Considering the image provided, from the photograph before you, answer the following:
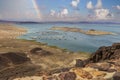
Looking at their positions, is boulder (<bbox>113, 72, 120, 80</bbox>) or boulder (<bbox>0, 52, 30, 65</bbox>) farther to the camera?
boulder (<bbox>0, 52, 30, 65</bbox>)

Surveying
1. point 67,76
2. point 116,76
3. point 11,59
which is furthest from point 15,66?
point 116,76

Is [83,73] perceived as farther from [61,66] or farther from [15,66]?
[15,66]

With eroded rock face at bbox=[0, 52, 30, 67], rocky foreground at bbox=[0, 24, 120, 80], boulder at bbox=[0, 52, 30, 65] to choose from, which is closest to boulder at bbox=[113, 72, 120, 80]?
rocky foreground at bbox=[0, 24, 120, 80]

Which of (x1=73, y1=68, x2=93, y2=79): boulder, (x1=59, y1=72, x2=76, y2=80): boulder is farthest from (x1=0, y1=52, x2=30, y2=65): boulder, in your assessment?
(x1=73, y1=68, x2=93, y2=79): boulder

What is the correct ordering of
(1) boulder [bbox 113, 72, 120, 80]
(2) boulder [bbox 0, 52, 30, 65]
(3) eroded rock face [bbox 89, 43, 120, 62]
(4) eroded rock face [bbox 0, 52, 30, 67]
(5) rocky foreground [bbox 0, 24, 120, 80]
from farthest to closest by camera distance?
1. (2) boulder [bbox 0, 52, 30, 65]
2. (4) eroded rock face [bbox 0, 52, 30, 67]
3. (3) eroded rock face [bbox 89, 43, 120, 62]
4. (5) rocky foreground [bbox 0, 24, 120, 80]
5. (1) boulder [bbox 113, 72, 120, 80]

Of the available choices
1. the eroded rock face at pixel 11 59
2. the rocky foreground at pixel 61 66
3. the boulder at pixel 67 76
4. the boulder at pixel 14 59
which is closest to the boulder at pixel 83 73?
the rocky foreground at pixel 61 66

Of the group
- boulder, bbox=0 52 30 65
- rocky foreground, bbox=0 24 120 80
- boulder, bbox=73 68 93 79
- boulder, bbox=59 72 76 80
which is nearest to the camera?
boulder, bbox=59 72 76 80

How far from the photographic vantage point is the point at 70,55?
60.6m

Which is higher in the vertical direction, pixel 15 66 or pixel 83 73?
pixel 83 73

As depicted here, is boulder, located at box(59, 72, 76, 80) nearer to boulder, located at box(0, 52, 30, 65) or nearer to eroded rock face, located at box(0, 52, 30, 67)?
eroded rock face, located at box(0, 52, 30, 67)

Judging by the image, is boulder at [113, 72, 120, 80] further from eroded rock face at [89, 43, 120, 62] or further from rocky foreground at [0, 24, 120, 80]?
eroded rock face at [89, 43, 120, 62]

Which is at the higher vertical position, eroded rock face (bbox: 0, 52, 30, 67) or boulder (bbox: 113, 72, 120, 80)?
boulder (bbox: 113, 72, 120, 80)

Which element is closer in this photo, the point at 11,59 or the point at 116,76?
the point at 116,76

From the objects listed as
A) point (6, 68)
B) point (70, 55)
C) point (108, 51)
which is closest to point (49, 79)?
point (6, 68)
